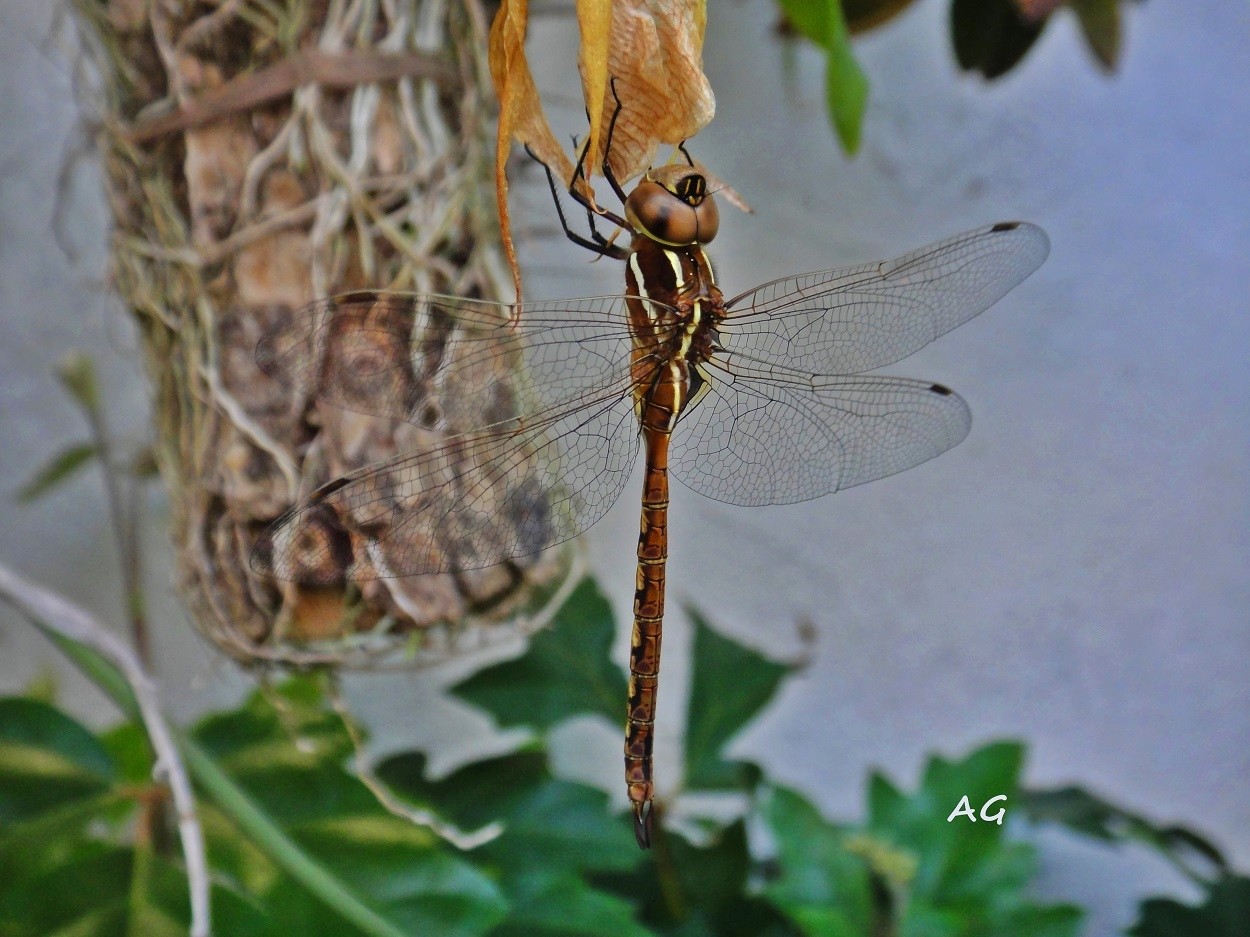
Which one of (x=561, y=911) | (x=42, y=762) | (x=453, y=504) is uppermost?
(x=453, y=504)

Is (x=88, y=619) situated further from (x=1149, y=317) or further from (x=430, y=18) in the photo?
(x=1149, y=317)

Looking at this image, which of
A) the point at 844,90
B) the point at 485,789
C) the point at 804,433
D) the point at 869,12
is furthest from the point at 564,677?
the point at 869,12

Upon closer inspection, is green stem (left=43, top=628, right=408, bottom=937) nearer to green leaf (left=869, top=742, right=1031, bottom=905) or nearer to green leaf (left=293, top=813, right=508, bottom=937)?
green leaf (left=293, top=813, right=508, bottom=937)

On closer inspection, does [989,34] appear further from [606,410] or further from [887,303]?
[606,410]

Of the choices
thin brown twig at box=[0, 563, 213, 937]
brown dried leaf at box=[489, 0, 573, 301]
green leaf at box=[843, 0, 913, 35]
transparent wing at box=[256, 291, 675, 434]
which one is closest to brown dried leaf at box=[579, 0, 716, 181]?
brown dried leaf at box=[489, 0, 573, 301]

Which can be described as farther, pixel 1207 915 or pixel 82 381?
pixel 82 381

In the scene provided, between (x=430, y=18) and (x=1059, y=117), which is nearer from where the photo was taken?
(x=430, y=18)

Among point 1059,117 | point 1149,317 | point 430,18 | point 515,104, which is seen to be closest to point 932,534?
point 1149,317

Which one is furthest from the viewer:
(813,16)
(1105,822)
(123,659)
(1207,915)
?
(1105,822)
